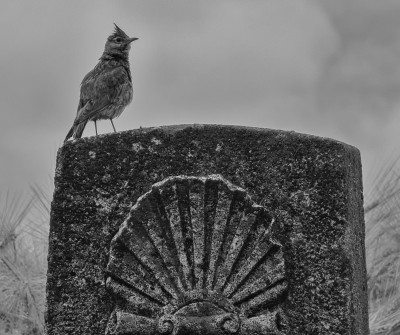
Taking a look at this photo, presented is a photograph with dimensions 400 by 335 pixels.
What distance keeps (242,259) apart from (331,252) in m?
0.36

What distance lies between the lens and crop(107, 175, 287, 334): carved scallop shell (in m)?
3.54

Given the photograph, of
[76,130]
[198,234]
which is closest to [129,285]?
[198,234]

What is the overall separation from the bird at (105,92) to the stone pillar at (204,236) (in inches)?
130

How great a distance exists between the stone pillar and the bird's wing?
132 inches

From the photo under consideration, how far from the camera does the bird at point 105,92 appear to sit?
713 cm

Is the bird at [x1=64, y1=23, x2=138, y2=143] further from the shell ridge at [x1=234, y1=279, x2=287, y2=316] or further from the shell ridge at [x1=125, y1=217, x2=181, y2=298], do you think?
the shell ridge at [x1=234, y1=279, x2=287, y2=316]

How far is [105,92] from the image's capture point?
7156 millimetres

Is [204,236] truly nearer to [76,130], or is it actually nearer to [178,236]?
[178,236]

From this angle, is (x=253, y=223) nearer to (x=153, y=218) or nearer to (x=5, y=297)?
(x=153, y=218)

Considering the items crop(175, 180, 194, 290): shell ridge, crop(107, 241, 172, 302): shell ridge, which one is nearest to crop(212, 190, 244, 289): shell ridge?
crop(175, 180, 194, 290): shell ridge

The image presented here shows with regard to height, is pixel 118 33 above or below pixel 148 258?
above

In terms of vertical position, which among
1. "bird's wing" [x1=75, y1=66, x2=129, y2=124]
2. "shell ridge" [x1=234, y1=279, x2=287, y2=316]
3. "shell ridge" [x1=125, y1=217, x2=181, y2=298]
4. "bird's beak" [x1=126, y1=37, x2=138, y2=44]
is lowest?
"shell ridge" [x1=234, y1=279, x2=287, y2=316]

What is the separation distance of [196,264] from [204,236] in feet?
0.38

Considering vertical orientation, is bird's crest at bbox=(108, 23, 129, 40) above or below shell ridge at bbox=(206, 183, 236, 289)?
above
